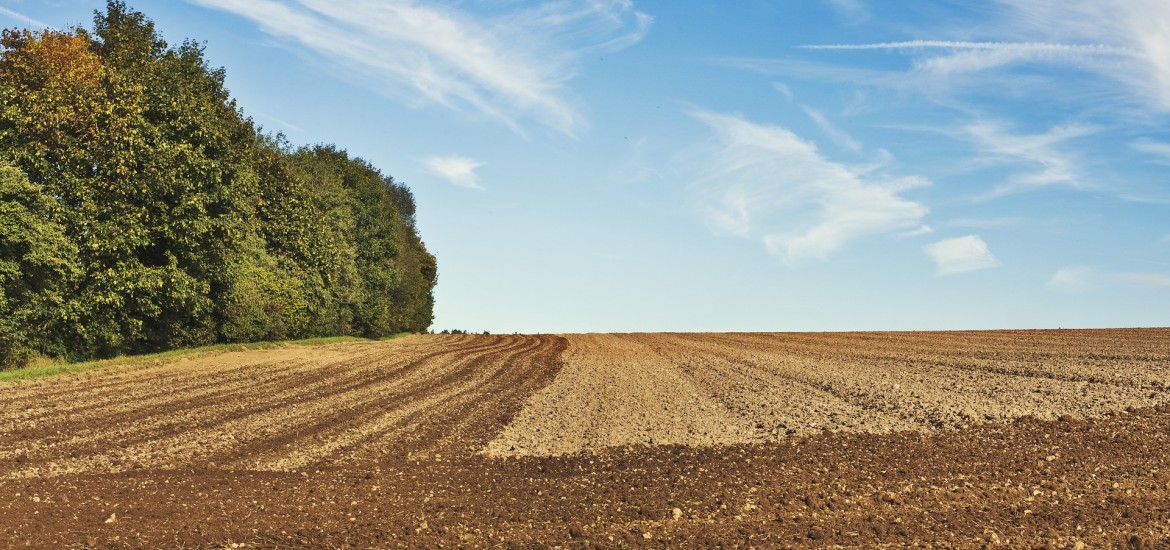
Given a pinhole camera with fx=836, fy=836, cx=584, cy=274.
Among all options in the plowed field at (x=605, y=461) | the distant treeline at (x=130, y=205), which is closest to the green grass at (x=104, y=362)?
the distant treeline at (x=130, y=205)

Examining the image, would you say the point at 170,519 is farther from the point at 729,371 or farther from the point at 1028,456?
the point at 729,371

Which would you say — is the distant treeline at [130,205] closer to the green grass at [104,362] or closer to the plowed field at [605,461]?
the green grass at [104,362]

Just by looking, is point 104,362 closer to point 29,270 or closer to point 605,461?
point 29,270

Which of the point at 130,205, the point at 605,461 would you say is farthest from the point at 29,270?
the point at 605,461

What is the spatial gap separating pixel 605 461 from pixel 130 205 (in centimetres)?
2608

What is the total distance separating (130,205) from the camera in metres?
32.0

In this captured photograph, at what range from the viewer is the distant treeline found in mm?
29719

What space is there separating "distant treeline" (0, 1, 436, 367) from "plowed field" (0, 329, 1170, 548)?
6.03 metres

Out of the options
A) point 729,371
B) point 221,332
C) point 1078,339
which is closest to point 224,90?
point 221,332

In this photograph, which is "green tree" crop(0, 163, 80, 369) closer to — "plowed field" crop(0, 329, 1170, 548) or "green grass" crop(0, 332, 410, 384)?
"green grass" crop(0, 332, 410, 384)

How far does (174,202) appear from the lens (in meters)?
33.8

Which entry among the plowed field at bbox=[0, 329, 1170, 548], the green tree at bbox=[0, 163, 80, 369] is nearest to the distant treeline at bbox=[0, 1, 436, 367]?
the green tree at bbox=[0, 163, 80, 369]

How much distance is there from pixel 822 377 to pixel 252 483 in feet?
58.7

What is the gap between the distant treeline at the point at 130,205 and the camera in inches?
1170
